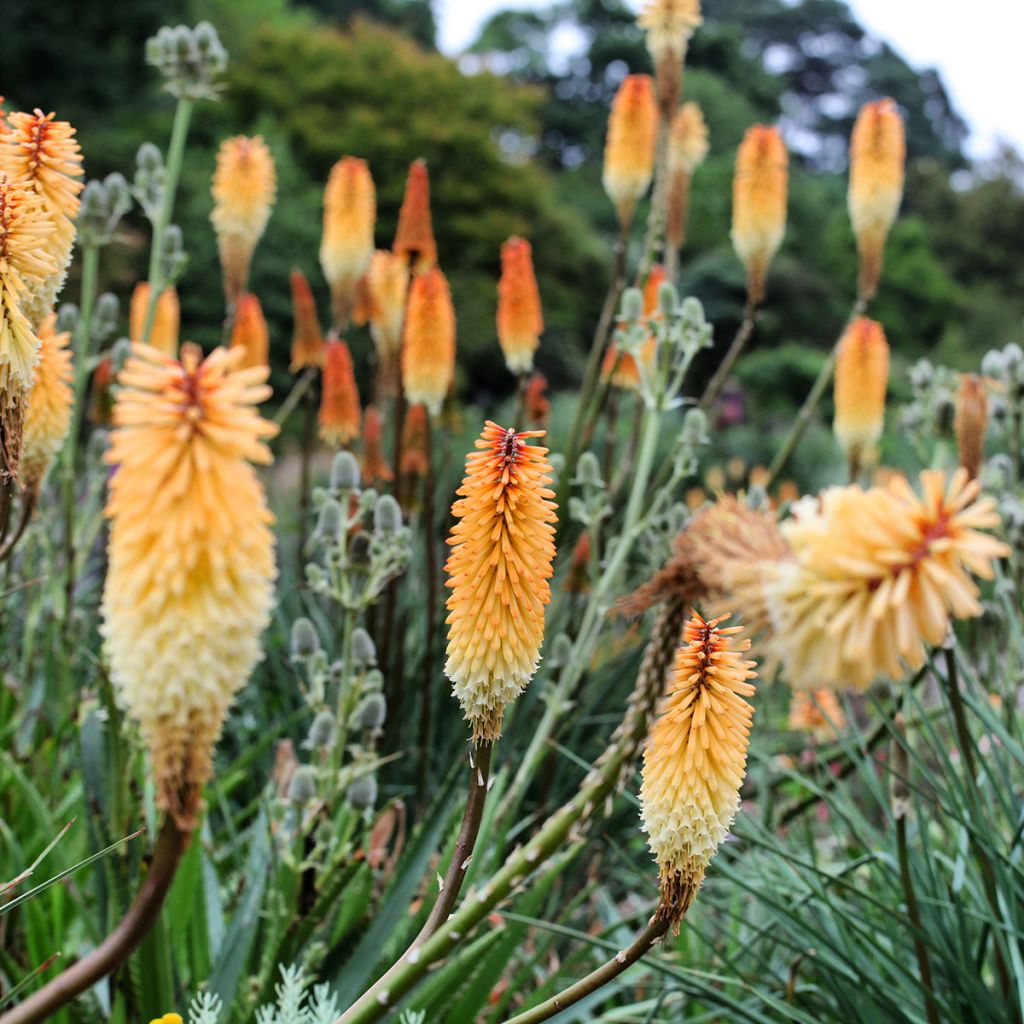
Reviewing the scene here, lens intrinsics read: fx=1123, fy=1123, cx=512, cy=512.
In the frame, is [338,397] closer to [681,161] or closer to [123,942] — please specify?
[681,161]

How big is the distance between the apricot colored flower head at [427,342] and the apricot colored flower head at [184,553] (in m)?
2.79

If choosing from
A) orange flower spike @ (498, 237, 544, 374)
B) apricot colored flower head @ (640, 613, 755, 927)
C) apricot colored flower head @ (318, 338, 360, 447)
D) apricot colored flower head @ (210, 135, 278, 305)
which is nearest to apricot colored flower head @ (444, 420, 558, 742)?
apricot colored flower head @ (640, 613, 755, 927)

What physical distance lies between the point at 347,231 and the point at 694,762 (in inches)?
134

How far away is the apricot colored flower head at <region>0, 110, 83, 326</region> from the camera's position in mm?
1353

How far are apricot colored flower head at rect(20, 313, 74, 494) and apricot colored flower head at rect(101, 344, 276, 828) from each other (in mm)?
1070

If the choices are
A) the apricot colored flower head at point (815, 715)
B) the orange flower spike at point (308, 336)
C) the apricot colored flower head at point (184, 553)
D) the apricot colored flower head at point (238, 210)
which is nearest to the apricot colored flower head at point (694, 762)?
the apricot colored flower head at point (184, 553)

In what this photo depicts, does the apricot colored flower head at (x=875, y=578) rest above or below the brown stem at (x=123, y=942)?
above

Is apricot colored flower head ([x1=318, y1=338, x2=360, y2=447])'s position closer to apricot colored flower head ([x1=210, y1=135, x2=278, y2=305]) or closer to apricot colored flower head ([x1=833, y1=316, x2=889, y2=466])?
apricot colored flower head ([x1=210, y1=135, x2=278, y2=305])

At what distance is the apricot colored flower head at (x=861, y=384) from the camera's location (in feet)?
14.4

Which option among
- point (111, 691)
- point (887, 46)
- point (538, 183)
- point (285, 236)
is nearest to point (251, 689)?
point (111, 691)

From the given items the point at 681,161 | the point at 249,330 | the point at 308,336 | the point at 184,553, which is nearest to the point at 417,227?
the point at 249,330

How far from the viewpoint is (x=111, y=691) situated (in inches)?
81.5

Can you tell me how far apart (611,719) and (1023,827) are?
181 cm

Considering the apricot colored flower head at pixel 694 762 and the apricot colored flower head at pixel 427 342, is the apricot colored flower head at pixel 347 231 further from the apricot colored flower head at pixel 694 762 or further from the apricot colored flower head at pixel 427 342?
the apricot colored flower head at pixel 694 762
